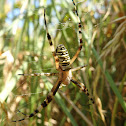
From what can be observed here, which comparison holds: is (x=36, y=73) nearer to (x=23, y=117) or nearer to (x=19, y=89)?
(x=19, y=89)

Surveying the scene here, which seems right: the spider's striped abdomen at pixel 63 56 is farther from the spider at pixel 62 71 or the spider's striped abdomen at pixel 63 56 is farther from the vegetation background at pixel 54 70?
the vegetation background at pixel 54 70

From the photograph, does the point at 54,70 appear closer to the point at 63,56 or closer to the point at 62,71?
the point at 62,71

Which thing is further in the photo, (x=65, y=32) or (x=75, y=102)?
(x=75, y=102)

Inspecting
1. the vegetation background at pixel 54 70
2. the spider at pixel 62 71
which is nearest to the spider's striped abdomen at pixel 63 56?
the spider at pixel 62 71

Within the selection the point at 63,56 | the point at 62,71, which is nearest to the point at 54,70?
the point at 62,71

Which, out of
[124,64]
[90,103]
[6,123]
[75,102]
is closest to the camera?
[6,123]

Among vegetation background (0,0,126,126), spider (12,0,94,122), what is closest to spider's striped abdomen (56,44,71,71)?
spider (12,0,94,122)

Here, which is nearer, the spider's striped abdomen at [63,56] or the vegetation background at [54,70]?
the spider's striped abdomen at [63,56]

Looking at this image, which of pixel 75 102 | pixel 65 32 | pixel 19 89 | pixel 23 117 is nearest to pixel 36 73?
pixel 19 89
